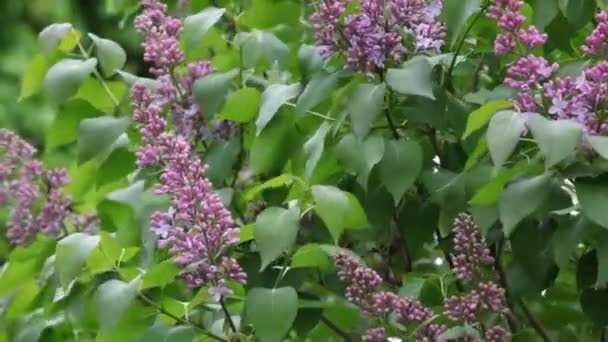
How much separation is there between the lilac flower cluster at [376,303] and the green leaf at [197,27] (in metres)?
0.40

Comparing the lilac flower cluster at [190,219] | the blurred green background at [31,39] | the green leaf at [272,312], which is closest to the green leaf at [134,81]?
the lilac flower cluster at [190,219]

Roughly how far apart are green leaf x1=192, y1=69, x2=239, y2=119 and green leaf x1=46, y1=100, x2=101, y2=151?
0.63 feet

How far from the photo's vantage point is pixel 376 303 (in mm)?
1266

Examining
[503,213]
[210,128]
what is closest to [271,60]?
[210,128]

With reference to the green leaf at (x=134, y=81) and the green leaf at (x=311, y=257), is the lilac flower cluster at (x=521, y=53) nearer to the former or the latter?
the green leaf at (x=311, y=257)

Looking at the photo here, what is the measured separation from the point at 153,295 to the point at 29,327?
28 centimetres

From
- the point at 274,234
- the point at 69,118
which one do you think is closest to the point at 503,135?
the point at 274,234

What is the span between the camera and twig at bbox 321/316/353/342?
157 cm

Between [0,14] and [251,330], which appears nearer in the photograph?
[251,330]

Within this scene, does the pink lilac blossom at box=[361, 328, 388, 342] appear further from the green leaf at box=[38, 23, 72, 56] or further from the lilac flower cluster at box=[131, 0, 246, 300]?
the green leaf at box=[38, 23, 72, 56]

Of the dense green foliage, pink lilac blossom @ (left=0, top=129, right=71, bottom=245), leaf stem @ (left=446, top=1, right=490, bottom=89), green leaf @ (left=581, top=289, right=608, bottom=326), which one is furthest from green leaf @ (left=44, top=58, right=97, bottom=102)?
green leaf @ (left=581, top=289, right=608, bottom=326)

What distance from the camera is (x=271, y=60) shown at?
160 centimetres

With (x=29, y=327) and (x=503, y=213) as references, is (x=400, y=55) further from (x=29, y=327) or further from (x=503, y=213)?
(x=29, y=327)

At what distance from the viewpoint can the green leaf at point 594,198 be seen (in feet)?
3.80
